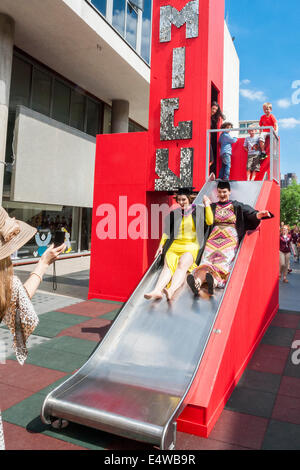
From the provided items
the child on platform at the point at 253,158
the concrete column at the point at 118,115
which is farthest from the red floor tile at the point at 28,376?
the concrete column at the point at 118,115

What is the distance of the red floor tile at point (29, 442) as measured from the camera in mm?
3424

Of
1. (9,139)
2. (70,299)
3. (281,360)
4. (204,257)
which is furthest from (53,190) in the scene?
(281,360)

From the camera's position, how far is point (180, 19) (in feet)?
30.8

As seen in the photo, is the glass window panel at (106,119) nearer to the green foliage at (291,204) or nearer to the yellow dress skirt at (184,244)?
the yellow dress skirt at (184,244)

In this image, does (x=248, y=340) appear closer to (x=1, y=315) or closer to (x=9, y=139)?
(x=1, y=315)

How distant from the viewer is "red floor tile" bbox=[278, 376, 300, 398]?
4.64 meters

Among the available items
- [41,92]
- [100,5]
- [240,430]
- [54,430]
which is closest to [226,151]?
[240,430]

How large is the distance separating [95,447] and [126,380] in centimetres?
81

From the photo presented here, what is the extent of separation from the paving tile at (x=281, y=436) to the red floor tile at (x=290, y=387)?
760mm

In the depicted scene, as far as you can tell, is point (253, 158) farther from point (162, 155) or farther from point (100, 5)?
point (100, 5)

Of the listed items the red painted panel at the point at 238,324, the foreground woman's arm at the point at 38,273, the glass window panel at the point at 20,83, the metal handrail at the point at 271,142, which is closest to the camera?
the foreground woman's arm at the point at 38,273

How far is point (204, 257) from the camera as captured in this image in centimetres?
607

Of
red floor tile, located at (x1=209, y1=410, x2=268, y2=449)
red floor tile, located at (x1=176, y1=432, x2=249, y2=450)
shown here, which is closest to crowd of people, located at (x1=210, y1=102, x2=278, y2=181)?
red floor tile, located at (x1=209, y1=410, x2=268, y2=449)

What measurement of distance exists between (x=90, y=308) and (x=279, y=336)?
4.40 meters
